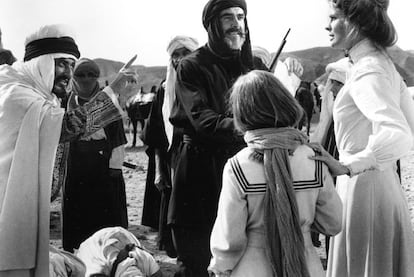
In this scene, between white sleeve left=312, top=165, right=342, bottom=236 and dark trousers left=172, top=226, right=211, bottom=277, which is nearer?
white sleeve left=312, top=165, right=342, bottom=236

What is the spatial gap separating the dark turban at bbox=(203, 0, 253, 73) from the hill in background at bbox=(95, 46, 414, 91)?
7.49ft

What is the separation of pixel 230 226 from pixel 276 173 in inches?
11.4

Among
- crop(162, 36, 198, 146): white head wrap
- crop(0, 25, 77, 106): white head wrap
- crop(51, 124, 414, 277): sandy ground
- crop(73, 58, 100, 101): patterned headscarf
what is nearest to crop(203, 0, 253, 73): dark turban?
crop(0, 25, 77, 106): white head wrap

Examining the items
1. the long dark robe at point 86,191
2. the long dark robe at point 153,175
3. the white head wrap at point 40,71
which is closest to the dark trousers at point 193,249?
the white head wrap at point 40,71

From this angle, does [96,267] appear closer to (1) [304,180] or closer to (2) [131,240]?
(2) [131,240]

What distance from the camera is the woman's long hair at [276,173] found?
283 cm

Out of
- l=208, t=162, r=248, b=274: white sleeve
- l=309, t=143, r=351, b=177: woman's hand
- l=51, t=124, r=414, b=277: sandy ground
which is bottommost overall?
l=51, t=124, r=414, b=277: sandy ground

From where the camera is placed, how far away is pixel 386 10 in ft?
11.3

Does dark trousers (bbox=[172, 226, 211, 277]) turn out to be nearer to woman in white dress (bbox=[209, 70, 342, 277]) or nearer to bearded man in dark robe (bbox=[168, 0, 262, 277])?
bearded man in dark robe (bbox=[168, 0, 262, 277])

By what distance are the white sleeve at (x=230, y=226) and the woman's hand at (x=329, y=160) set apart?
1.21 ft

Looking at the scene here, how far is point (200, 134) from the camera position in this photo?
433 centimetres

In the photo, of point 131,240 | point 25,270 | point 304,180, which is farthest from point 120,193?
point 304,180

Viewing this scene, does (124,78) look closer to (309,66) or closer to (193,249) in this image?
(193,249)

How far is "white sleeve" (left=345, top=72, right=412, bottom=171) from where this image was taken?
3.05m
